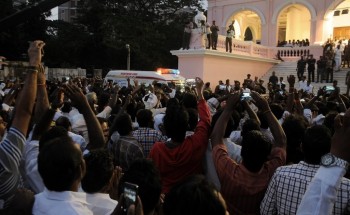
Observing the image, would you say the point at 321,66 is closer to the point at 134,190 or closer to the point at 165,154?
the point at 165,154

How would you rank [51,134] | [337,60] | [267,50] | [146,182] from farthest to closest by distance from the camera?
[267,50] → [337,60] → [51,134] → [146,182]

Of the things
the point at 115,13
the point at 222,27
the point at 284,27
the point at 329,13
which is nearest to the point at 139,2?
the point at 115,13

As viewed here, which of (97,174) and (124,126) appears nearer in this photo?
(97,174)

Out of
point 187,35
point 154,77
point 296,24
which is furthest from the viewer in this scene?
point 296,24

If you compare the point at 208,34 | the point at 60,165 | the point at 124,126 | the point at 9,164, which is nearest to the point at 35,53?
the point at 9,164

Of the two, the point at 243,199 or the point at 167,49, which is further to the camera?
the point at 167,49

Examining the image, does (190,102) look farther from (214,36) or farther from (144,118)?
(214,36)

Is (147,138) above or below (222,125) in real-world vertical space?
below

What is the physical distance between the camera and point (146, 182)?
245cm

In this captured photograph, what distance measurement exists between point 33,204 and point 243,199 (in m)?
1.51

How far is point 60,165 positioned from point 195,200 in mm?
830

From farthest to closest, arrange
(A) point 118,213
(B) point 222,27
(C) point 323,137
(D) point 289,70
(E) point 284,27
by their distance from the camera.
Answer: (E) point 284,27 → (B) point 222,27 → (D) point 289,70 → (C) point 323,137 → (A) point 118,213

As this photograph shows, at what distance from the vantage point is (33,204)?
93.4 inches

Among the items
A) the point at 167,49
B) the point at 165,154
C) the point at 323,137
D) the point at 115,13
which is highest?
the point at 115,13
